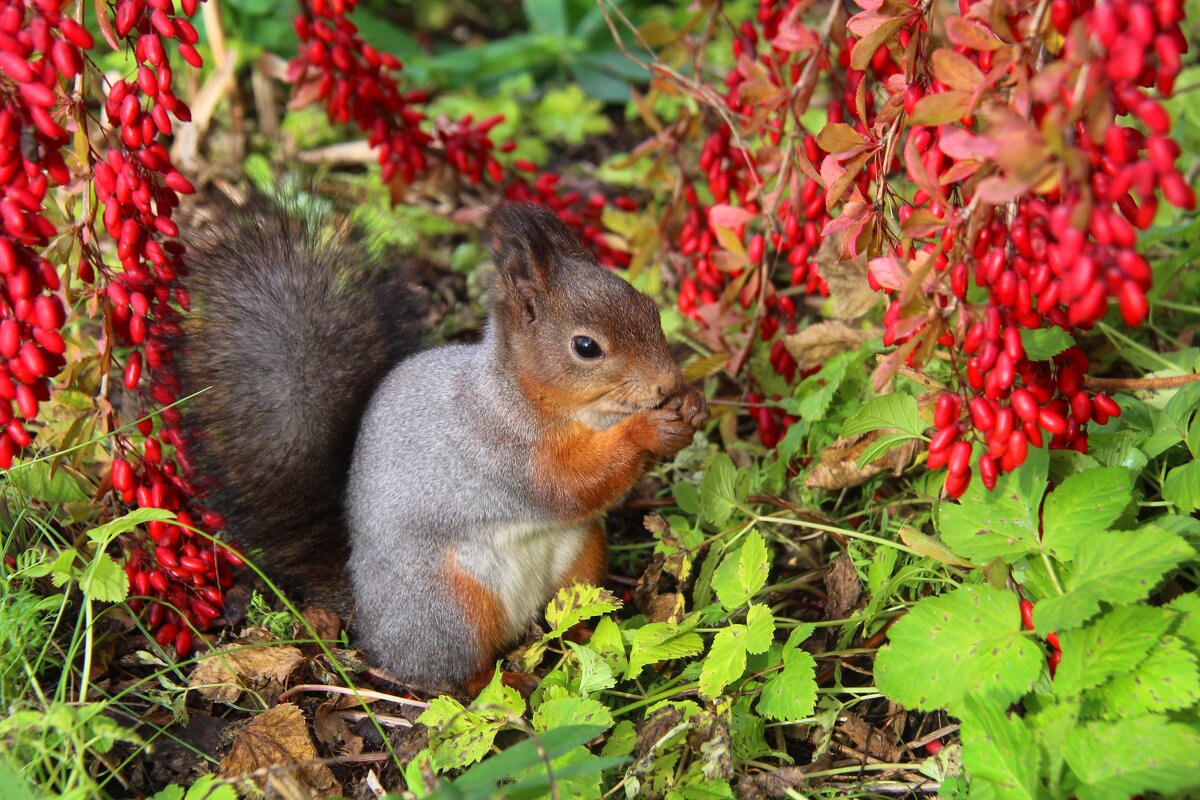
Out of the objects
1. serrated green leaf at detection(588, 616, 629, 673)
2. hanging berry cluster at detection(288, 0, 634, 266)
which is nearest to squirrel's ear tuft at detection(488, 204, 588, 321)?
serrated green leaf at detection(588, 616, 629, 673)

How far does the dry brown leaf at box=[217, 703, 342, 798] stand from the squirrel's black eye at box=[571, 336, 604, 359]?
875 millimetres

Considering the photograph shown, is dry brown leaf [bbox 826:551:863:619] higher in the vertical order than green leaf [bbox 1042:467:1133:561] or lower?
lower

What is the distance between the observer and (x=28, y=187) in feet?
5.49

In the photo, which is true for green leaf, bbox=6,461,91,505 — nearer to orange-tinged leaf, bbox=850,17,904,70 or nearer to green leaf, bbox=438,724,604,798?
green leaf, bbox=438,724,604,798

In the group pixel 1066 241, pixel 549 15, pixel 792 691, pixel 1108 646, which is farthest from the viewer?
pixel 549 15

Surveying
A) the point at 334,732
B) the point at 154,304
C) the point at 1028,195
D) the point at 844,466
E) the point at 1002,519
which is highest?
the point at 1028,195

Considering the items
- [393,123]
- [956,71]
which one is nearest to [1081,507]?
[956,71]

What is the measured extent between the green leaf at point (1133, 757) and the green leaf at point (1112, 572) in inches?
6.4

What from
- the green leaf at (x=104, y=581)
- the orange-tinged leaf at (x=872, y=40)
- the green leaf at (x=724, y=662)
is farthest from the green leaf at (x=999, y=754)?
the green leaf at (x=104, y=581)

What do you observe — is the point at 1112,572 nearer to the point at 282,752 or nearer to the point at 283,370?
the point at 282,752

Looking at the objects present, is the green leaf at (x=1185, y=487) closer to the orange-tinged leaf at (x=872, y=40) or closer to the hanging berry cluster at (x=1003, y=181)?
the hanging berry cluster at (x=1003, y=181)

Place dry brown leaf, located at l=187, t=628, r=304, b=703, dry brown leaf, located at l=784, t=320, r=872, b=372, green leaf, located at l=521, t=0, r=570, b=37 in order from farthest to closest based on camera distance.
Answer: green leaf, located at l=521, t=0, r=570, b=37, dry brown leaf, located at l=784, t=320, r=872, b=372, dry brown leaf, located at l=187, t=628, r=304, b=703

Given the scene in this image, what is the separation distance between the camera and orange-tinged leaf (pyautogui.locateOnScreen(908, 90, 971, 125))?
1504 millimetres

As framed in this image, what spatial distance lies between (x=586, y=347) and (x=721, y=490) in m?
0.52
